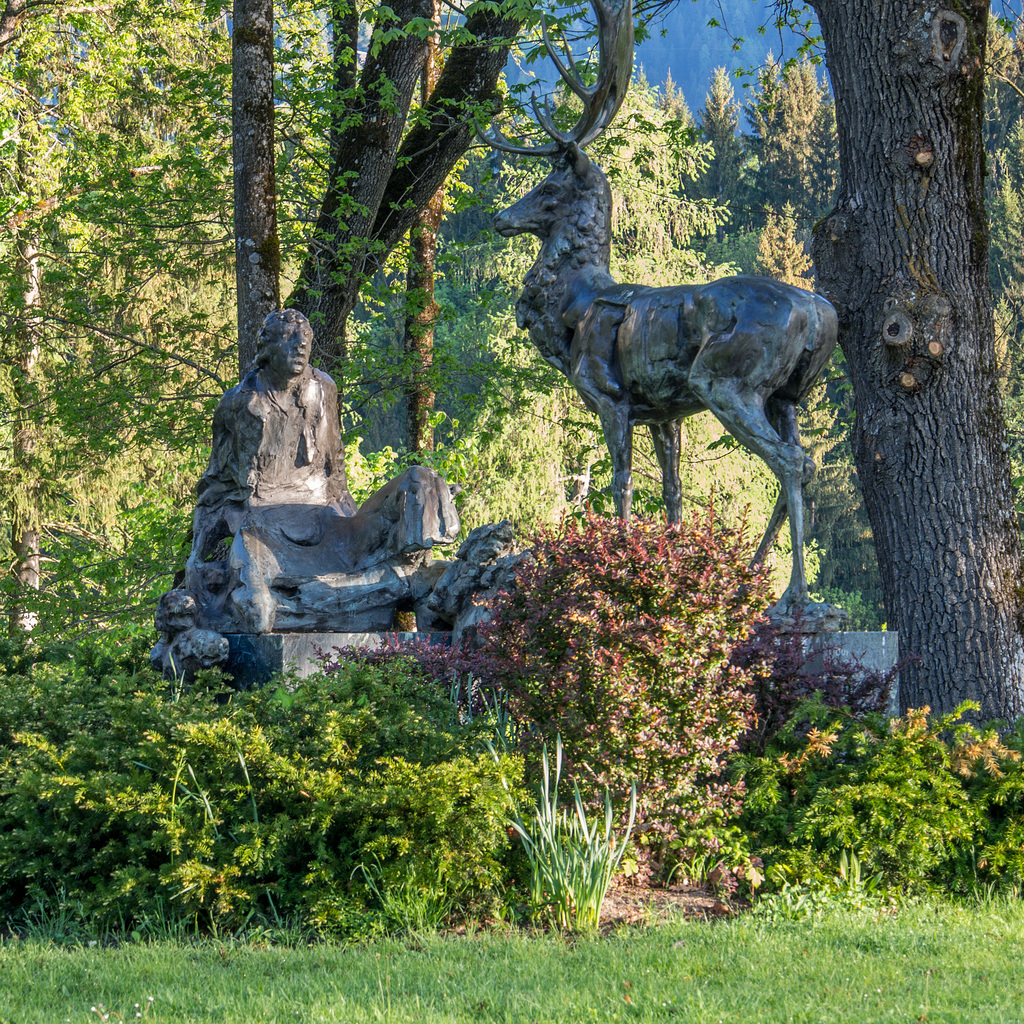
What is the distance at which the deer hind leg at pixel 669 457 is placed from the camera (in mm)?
6895

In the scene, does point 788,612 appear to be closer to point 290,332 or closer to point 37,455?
point 290,332

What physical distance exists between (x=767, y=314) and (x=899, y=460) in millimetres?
1790

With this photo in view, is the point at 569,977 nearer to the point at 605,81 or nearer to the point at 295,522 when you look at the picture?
the point at 295,522

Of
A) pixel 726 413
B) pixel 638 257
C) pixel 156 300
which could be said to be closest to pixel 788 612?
pixel 726 413

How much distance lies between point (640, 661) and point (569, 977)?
1.45 m

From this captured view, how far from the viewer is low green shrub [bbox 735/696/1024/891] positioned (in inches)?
198

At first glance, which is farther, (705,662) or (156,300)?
(156,300)

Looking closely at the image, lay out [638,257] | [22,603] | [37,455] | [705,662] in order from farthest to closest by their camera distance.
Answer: [638,257] < [37,455] < [22,603] < [705,662]

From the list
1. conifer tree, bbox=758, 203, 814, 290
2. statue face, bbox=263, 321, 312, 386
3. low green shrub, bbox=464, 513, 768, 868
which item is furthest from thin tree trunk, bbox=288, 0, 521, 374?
conifer tree, bbox=758, 203, 814, 290

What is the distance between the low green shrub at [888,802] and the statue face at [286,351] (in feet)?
13.3

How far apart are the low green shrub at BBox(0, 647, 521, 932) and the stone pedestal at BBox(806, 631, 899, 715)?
203 centimetres

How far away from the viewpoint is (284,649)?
6.67 metres

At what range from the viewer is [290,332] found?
7.48 metres

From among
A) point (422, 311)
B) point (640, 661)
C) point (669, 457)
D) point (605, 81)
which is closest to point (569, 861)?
point (640, 661)
